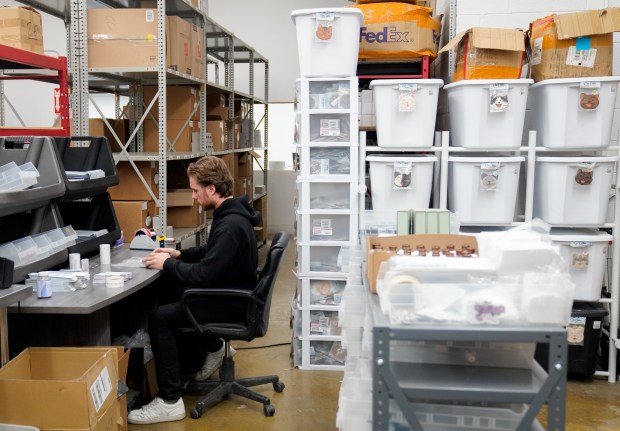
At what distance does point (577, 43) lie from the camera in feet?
11.7

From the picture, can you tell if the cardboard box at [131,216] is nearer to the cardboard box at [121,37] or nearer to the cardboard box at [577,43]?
the cardboard box at [121,37]

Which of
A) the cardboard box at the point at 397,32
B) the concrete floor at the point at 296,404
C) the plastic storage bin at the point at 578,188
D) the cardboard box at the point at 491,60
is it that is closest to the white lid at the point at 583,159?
the plastic storage bin at the point at 578,188

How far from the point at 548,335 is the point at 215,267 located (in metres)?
1.73

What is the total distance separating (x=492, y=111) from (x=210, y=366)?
2187 millimetres

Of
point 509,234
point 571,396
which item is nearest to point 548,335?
point 509,234

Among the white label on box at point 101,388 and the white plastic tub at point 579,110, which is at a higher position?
the white plastic tub at point 579,110

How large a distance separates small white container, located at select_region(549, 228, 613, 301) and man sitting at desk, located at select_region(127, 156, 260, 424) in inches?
70.3

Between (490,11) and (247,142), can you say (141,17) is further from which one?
(247,142)

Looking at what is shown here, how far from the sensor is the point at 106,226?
363cm

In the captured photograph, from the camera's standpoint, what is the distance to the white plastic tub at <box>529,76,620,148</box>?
11.5 feet

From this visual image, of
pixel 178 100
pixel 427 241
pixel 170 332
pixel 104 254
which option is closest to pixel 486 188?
pixel 427 241

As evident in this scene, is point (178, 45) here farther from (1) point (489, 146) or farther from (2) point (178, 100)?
(1) point (489, 146)

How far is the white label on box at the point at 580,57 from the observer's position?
3564mm

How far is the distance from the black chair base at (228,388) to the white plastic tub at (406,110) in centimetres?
153
